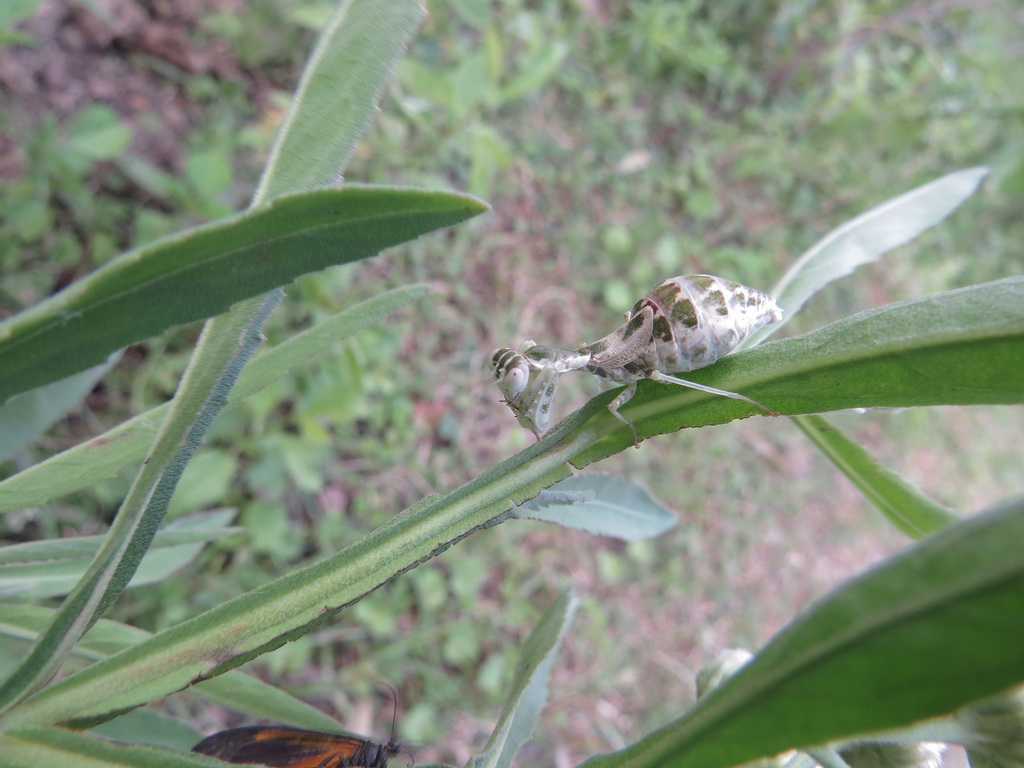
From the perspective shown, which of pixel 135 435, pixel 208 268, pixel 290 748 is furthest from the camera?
pixel 135 435

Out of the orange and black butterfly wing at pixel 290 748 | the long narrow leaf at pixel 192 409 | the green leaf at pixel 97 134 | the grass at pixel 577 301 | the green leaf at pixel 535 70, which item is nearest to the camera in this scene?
the long narrow leaf at pixel 192 409

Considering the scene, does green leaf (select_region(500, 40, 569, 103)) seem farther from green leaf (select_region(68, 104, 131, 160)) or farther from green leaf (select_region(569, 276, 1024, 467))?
green leaf (select_region(569, 276, 1024, 467))

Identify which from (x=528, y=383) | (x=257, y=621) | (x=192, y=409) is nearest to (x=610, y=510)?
(x=528, y=383)

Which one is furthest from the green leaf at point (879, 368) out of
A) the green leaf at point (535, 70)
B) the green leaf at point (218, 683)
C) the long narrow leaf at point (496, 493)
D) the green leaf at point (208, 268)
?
the green leaf at point (535, 70)

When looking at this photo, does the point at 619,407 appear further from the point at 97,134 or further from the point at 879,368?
the point at 97,134

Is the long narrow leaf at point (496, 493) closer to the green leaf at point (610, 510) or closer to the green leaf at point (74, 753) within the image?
the green leaf at point (74, 753)

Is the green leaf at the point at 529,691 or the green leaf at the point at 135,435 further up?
the green leaf at the point at 135,435

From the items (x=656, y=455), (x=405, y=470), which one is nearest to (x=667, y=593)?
(x=656, y=455)
